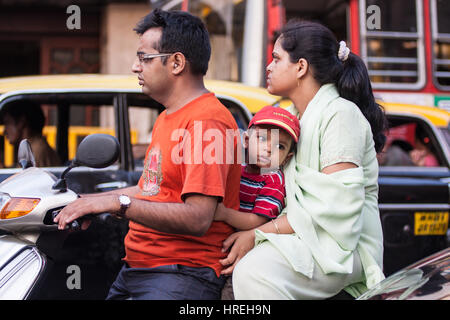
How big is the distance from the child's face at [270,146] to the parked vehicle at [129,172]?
1.31 m

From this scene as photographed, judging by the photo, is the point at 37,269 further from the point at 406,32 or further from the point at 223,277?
the point at 406,32

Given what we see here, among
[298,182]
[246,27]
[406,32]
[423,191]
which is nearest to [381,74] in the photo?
[406,32]

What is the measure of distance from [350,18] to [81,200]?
5.51 m

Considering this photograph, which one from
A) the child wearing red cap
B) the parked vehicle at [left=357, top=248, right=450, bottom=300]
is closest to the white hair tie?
the child wearing red cap

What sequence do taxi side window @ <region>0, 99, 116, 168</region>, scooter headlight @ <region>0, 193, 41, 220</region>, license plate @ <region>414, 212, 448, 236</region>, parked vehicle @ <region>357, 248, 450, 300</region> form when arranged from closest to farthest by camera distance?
parked vehicle @ <region>357, 248, 450, 300</region>
scooter headlight @ <region>0, 193, 41, 220</region>
taxi side window @ <region>0, 99, 116, 168</region>
license plate @ <region>414, 212, 448, 236</region>

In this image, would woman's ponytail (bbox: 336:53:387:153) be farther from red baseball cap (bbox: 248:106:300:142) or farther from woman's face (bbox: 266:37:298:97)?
red baseball cap (bbox: 248:106:300:142)

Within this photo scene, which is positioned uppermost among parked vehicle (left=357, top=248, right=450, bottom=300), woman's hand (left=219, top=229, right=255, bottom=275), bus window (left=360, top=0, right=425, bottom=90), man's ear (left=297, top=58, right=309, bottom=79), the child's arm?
bus window (left=360, top=0, right=425, bottom=90)

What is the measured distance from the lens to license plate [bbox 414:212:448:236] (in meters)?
4.17

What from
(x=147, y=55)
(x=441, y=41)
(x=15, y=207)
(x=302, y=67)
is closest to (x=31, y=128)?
(x=15, y=207)

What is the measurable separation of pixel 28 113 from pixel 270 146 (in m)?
2.42

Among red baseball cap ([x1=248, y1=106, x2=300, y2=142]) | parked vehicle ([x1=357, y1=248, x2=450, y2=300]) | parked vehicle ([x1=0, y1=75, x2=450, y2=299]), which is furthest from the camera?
parked vehicle ([x1=0, y1=75, x2=450, y2=299])

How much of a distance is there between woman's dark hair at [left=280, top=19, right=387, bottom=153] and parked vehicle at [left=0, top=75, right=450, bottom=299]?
152 cm

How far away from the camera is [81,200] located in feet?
5.87

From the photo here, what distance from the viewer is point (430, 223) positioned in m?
4.20
